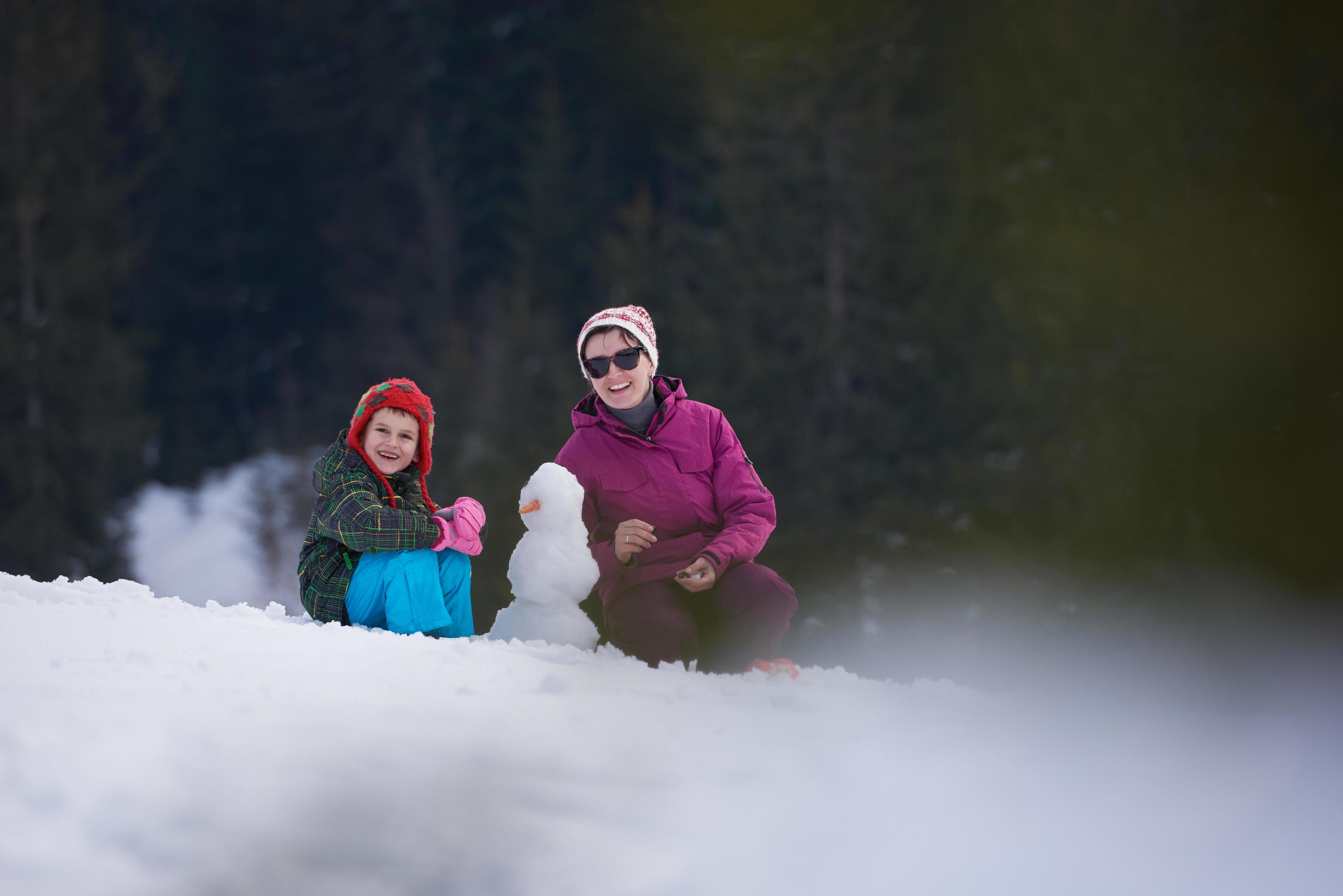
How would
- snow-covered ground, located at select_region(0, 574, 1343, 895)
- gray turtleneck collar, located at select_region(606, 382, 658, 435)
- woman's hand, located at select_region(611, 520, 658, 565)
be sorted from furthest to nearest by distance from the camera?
gray turtleneck collar, located at select_region(606, 382, 658, 435), woman's hand, located at select_region(611, 520, 658, 565), snow-covered ground, located at select_region(0, 574, 1343, 895)

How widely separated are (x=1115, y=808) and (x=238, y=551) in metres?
19.9

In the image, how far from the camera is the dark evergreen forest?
642cm

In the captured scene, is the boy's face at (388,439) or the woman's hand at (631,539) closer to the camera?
the woman's hand at (631,539)

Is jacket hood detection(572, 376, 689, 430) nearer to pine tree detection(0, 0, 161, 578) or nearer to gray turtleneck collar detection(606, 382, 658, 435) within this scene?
gray turtleneck collar detection(606, 382, 658, 435)

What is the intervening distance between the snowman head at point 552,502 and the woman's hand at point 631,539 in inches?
5.3

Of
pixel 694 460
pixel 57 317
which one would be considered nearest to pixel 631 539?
pixel 694 460

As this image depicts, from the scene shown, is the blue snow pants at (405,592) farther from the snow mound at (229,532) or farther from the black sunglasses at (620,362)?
the snow mound at (229,532)

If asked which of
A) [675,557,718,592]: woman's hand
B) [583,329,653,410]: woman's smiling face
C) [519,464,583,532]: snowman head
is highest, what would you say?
[583,329,653,410]: woman's smiling face

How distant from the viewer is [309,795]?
2.18 m

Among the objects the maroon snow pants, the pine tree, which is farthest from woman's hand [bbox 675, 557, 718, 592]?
the pine tree

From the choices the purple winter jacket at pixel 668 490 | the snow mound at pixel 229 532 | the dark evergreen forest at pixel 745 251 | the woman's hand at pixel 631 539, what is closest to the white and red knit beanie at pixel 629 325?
the purple winter jacket at pixel 668 490

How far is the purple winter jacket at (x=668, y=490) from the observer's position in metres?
3.71

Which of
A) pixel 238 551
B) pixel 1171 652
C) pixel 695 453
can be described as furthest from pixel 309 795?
pixel 238 551

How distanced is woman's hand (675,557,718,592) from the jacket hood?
0.51m
